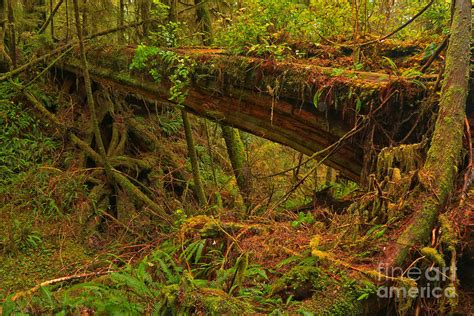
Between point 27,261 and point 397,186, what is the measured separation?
17.0 ft

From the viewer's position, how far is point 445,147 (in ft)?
12.0

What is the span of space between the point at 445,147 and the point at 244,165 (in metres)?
4.81

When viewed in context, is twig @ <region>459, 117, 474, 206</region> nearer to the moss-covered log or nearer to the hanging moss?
the hanging moss

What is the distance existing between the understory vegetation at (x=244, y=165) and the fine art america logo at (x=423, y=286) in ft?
0.04

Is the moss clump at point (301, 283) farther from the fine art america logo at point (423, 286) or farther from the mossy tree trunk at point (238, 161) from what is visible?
the mossy tree trunk at point (238, 161)

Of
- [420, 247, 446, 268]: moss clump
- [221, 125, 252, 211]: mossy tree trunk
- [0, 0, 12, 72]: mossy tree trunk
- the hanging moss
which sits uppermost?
[0, 0, 12, 72]: mossy tree trunk

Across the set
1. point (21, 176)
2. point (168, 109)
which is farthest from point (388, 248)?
point (168, 109)

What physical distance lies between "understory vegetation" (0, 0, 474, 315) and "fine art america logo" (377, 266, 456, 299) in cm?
1

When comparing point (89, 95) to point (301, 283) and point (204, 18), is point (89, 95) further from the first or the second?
point (301, 283)

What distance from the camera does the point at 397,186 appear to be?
12.1 feet

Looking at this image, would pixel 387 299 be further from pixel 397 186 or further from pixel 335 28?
pixel 335 28

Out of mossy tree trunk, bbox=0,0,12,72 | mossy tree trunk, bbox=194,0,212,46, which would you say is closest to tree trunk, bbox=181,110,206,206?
mossy tree trunk, bbox=194,0,212,46

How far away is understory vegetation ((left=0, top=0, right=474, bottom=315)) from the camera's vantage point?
3115mm

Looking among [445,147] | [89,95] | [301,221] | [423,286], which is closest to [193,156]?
[89,95]
